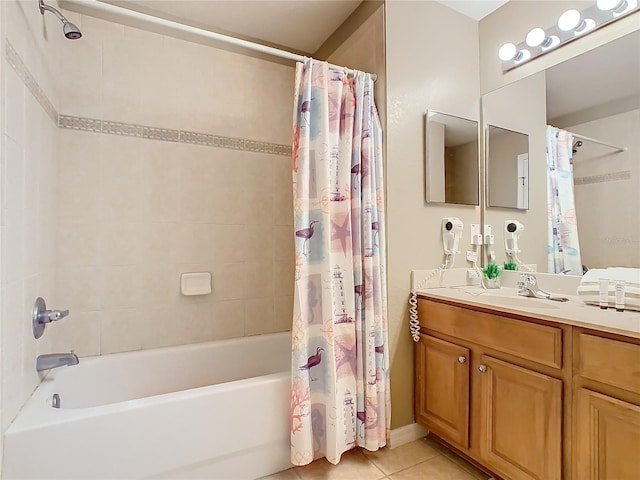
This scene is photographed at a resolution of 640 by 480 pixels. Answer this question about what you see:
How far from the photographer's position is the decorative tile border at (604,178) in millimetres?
1565

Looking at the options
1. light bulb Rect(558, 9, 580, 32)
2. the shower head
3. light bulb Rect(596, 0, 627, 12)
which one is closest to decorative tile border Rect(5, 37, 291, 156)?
the shower head

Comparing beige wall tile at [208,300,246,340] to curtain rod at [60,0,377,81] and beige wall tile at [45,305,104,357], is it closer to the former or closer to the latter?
beige wall tile at [45,305,104,357]

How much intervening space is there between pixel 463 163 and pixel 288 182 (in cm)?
122

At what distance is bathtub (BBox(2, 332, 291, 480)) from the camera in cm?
118

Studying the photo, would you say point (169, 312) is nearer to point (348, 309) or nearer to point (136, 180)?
point (136, 180)

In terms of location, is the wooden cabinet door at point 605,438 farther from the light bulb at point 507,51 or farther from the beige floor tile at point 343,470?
the light bulb at point 507,51

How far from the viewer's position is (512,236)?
6.98 feet

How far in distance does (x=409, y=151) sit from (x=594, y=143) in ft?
3.01

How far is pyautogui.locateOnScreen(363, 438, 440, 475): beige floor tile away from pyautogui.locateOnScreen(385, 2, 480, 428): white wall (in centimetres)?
13

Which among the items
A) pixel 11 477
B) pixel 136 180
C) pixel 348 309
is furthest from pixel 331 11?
pixel 11 477

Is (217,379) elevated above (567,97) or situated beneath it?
situated beneath

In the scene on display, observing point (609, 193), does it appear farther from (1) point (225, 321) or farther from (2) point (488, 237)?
(1) point (225, 321)

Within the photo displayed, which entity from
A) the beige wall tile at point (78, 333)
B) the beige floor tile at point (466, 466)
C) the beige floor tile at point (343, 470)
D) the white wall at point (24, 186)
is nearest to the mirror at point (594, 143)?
the beige floor tile at point (466, 466)

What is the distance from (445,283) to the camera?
2035mm
